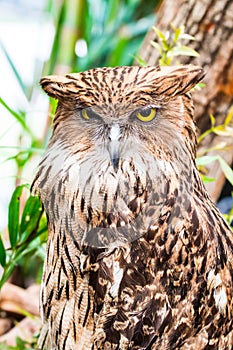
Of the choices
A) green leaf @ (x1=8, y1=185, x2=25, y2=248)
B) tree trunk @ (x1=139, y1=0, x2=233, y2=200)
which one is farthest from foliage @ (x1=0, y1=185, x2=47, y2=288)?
tree trunk @ (x1=139, y1=0, x2=233, y2=200)

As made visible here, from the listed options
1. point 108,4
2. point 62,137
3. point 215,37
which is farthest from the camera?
point 108,4

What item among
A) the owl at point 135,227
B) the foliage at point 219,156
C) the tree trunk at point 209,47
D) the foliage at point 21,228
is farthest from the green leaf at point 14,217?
the tree trunk at point 209,47

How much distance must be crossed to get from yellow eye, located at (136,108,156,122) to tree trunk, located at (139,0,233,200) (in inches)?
37.8

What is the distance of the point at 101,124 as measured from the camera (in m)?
1.38

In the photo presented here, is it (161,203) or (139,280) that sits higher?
(161,203)

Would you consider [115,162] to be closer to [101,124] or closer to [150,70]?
[101,124]

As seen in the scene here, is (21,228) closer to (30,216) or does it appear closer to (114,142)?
(30,216)

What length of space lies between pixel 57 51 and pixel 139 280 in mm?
1776

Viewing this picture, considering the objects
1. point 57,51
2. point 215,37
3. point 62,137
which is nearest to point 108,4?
point 57,51

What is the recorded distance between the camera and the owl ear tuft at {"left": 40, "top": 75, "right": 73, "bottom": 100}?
139 cm

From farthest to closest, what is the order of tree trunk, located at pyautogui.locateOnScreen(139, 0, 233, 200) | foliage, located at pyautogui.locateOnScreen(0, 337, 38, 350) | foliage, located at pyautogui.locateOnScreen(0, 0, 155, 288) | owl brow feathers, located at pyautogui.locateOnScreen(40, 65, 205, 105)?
foliage, located at pyautogui.locateOnScreen(0, 0, 155, 288)
tree trunk, located at pyautogui.locateOnScreen(139, 0, 233, 200)
foliage, located at pyautogui.locateOnScreen(0, 337, 38, 350)
owl brow feathers, located at pyautogui.locateOnScreen(40, 65, 205, 105)

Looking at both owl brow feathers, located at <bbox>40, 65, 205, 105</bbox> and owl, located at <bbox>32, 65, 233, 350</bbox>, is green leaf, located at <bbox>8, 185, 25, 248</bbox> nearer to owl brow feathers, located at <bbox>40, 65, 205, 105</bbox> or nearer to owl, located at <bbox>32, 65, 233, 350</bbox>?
owl, located at <bbox>32, 65, 233, 350</bbox>

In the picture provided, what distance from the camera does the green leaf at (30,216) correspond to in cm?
189

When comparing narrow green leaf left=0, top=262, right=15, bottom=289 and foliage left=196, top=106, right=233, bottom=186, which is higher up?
foliage left=196, top=106, right=233, bottom=186
